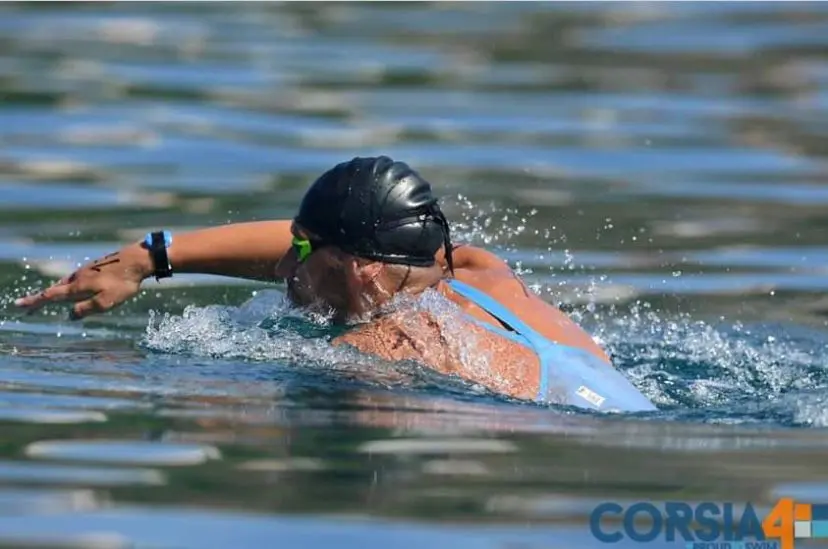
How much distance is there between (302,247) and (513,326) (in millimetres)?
860

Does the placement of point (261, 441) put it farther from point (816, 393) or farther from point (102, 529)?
point (816, 393)

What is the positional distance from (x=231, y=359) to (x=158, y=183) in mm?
4189

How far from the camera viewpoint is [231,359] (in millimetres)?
7672

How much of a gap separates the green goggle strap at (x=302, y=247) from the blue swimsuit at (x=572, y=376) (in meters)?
0.64

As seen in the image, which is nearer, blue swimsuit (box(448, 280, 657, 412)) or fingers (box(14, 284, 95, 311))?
blue swimsuit (box(448, 280, 657, 412))

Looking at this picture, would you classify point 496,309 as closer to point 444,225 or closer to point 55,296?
point 444,225

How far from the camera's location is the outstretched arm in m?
7.61

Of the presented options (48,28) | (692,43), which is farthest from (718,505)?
(48,28)

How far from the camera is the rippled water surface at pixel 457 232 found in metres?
5.91

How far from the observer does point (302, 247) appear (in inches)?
288

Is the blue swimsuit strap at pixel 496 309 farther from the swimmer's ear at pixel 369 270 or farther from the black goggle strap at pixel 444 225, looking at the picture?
the swimmer's ear at pixel 369 270

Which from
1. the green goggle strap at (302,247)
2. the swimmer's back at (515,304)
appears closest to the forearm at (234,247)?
the green goggle strap at (302,247)

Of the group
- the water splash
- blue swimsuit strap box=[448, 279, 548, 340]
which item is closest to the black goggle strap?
blue swimsuit strap box=[448, 279, 548, 340]

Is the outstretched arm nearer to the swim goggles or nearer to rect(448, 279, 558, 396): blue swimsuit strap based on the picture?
the swim goggles
